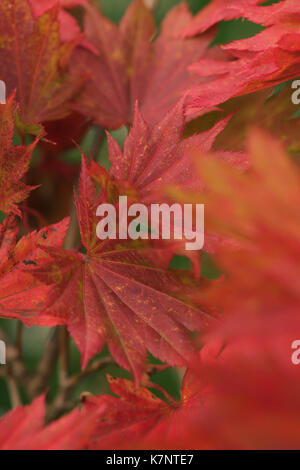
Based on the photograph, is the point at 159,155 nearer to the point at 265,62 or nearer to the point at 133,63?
the point at 265,62

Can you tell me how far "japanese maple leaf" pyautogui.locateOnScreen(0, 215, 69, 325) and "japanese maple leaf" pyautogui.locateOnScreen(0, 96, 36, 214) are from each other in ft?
0.05

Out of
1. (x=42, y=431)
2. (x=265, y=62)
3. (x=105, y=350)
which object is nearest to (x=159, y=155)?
(x=265, y=62)

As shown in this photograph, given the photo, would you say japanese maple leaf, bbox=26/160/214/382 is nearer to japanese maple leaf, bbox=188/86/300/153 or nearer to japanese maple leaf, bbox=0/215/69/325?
japanese maple leaf, bbox=0/215/69/325

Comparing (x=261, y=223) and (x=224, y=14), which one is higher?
(x=224, y=14)

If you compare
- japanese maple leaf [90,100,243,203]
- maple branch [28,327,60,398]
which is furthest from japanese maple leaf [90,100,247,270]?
maple branch [28,327,60,398]

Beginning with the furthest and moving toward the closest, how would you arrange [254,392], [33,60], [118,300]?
[33,60], [118,300], [254,392]

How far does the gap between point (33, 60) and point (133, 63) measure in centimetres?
13

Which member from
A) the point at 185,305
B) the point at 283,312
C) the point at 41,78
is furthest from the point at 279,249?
the point at 41,78

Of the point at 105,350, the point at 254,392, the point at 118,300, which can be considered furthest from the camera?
the point at 105,350

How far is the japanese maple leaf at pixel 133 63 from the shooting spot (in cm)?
48

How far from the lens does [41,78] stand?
0.43 metres

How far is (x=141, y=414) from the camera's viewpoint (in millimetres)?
325

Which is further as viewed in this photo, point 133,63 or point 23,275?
point 133,63

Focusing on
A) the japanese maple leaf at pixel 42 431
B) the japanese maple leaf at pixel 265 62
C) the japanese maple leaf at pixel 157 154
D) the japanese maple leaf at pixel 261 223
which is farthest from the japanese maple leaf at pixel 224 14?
the japanese maple leaf at pixel 42 431
